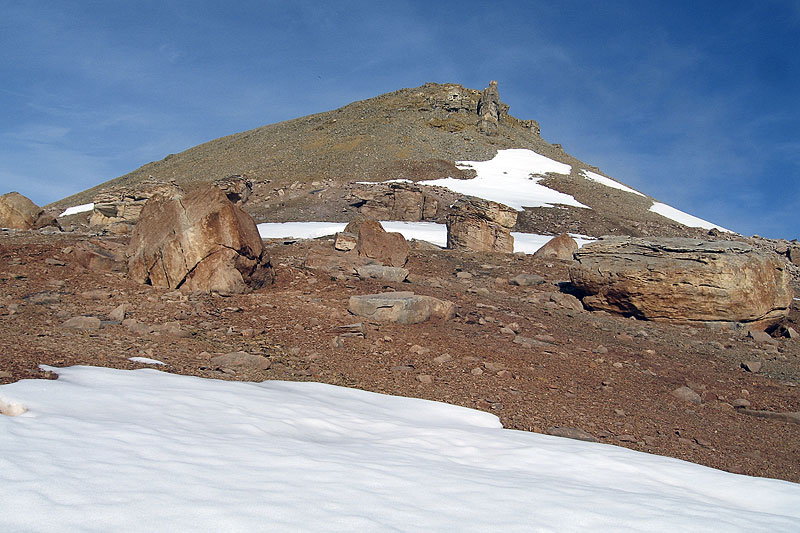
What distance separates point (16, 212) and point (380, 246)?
1291cm

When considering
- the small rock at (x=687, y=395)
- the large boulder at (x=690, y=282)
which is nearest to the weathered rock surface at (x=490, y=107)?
the large boulder at (x=690, y=282)

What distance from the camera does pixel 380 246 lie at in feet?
47.8

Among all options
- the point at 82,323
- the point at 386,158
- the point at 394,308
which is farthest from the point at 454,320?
the point at 386,158

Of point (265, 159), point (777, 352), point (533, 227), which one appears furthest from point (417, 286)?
point (265, 159)

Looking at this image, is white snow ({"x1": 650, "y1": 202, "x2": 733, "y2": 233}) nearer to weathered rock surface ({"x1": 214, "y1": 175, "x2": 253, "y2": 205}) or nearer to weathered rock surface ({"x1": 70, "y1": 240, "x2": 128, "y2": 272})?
weathered rock surface ({"x1": 214, "y1": 175, "x2": 253, "y2": 205})

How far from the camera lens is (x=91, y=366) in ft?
18.5

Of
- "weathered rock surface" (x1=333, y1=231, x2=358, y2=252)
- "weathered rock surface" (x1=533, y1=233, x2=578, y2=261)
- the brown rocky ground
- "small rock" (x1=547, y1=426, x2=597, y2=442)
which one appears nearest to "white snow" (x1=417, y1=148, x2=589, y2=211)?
"weathered rock surface" (x1=533, y1=233, x2=578, y2=261)

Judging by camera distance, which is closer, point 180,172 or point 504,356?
point 504,356

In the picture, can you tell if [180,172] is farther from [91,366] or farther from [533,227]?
[91,366]

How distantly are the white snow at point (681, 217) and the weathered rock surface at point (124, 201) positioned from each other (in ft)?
126

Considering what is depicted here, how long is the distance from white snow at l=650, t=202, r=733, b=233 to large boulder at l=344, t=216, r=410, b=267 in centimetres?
3523

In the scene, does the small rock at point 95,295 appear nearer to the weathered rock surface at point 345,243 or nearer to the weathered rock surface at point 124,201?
the weathered rock surface at point 345,243

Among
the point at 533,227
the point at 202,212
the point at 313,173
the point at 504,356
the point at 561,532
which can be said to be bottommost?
the point at 561,532

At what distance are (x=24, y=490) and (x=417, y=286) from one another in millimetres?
9945
